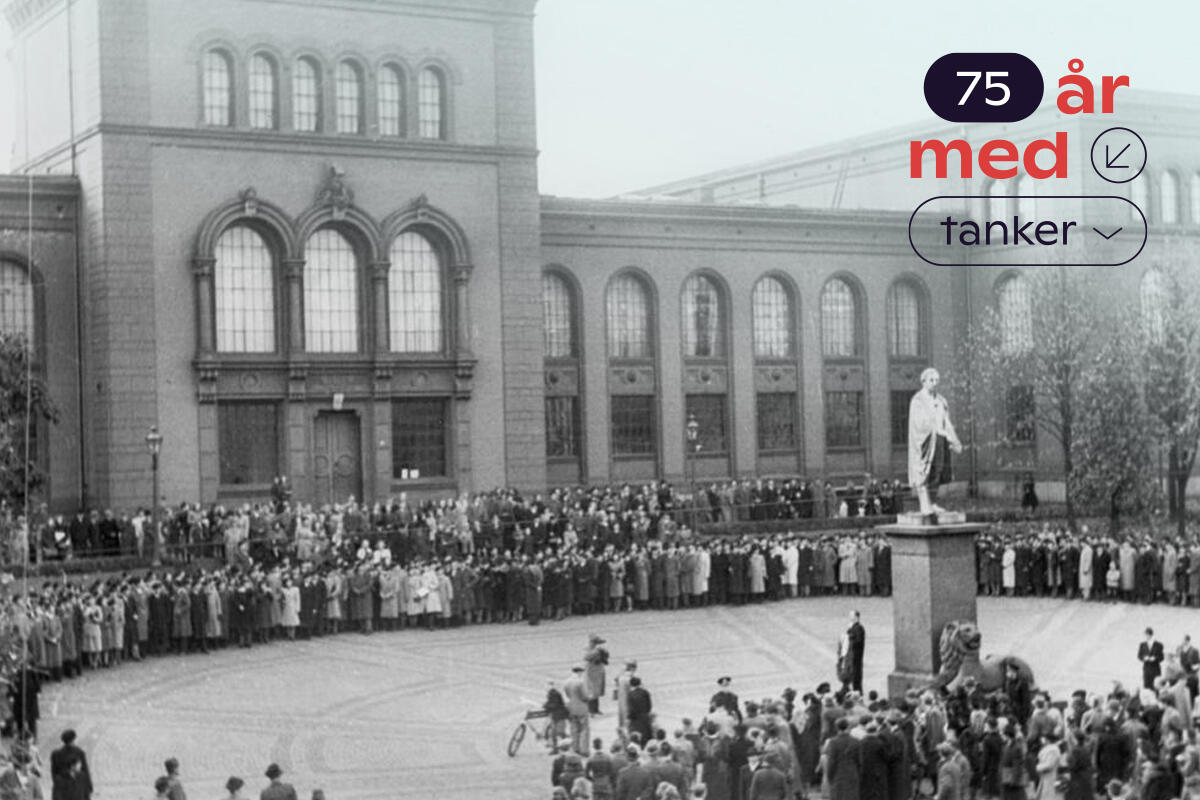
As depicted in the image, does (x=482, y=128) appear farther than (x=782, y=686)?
Yes

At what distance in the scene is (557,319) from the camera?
177 ft

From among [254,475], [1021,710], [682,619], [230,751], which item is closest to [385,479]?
[254,475]

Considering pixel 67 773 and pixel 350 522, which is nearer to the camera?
pixel 67 773

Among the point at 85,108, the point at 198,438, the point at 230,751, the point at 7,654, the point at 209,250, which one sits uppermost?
the point at 85,108

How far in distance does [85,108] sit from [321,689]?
913 inches

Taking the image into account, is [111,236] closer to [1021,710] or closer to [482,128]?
[482,128]

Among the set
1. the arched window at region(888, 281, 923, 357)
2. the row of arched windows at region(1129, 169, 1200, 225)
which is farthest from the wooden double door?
the row of arched windows at region(1129, 169, 1200, 225)

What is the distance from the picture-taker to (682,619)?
35688 mm

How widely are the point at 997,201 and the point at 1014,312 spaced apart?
714 centimetres

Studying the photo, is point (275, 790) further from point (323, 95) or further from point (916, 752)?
point (323, 95)

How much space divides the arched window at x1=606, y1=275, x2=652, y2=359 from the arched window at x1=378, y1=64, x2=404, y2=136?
1005cm

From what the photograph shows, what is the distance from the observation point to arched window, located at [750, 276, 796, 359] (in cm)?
5766

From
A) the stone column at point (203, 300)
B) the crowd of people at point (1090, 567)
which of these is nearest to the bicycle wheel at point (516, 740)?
the crowd of people at point (1090, 567)

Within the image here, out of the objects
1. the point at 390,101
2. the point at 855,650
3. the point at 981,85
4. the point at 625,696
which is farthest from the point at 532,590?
the point at 390,101
